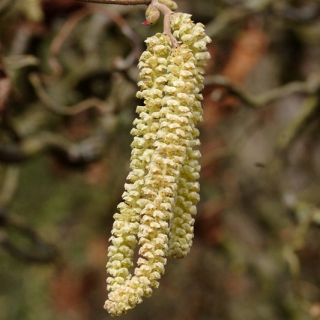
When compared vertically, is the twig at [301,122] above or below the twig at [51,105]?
below

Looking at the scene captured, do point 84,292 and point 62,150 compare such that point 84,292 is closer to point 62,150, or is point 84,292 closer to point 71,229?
point 71,229

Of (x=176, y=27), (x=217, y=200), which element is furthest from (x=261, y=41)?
(x=176, y=27)

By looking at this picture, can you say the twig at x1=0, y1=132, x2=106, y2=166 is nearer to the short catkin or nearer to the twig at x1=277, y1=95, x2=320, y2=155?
the twig at x1=277, y1=95, x2=320, y2=155

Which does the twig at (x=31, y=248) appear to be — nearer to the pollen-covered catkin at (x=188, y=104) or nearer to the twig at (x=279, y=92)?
the twig at (x=279, y=92)

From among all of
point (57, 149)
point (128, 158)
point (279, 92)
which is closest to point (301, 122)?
point (279, 92)

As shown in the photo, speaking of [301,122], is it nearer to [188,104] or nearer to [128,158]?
[128,158]

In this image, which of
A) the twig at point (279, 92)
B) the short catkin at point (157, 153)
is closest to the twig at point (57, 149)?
the twig at point (279, 92)

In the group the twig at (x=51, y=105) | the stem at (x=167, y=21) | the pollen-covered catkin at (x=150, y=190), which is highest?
the stem at (x=167, y=21)
